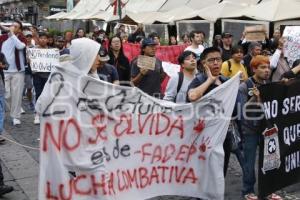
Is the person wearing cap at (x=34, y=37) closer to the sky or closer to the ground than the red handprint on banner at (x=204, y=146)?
closer to the sky

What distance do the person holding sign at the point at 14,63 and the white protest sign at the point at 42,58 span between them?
1.00 ft

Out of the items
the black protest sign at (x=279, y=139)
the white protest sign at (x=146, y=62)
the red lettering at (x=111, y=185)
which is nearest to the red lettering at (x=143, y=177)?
the red lettering at (x=111, y=185)

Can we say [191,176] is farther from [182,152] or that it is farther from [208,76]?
[208,76]

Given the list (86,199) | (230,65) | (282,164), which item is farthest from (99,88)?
(230,65)

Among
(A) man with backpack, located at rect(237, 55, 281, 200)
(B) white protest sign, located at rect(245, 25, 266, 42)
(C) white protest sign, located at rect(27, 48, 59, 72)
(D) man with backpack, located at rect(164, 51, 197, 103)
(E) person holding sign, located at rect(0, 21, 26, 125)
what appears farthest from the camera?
(B) white protest sign, located at rect(245, 25, 266, 42)

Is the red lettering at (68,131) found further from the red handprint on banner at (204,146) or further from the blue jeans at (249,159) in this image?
the blue jeans at (249,159)

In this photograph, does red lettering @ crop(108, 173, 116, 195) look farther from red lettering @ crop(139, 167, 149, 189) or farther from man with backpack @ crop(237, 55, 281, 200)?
man with backpack @ crop(237, 55, 281, 200)

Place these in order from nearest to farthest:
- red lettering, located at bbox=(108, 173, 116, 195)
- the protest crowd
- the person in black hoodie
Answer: red lettering, located at bbox=(108, 173, 116, 195) < the protest crowd < the person in black hoodie

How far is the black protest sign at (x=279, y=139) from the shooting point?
4.70m

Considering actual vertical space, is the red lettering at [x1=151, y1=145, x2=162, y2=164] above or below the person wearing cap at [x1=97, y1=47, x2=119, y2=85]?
below

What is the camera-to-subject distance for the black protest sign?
15.4 ft

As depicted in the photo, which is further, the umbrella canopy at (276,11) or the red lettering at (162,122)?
the umbrella canopy at (276,11)

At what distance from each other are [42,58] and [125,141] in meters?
5.49

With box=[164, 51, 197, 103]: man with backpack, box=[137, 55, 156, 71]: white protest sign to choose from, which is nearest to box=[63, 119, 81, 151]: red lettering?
box=[164, 51, 197, 103]: man with backpack
